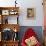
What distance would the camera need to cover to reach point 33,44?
4656 millimetres

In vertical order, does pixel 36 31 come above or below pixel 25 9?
below

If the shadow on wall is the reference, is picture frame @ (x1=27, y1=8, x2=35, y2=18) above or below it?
above

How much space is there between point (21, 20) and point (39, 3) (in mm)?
798

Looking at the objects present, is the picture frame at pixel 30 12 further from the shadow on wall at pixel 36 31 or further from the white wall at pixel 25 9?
the shadow on wall at pixel 36 31

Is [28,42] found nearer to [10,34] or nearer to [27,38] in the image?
[27,38]

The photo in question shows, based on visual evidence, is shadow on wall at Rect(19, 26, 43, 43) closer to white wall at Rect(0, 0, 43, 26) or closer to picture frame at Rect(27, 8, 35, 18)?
white wall at Rect(0, 0, 43, 26)

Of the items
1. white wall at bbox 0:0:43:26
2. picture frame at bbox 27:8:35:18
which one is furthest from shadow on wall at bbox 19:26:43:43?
picture frame at bbox 27:8:35:18

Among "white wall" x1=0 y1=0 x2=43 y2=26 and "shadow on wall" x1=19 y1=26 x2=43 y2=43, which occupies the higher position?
"white wall" x1=0 y1=0 x2=43 y2=26

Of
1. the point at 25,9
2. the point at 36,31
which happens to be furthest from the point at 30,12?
the point at 36,31

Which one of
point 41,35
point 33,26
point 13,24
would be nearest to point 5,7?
point 13,24

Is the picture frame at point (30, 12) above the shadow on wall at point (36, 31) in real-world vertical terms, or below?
above

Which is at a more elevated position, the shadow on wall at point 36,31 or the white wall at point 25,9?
the white wall at point 25,9

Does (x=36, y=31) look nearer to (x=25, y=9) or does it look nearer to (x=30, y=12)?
(x=30, y=12)

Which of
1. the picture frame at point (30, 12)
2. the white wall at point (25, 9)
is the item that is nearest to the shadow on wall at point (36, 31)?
the white wall at point (25, 9)
